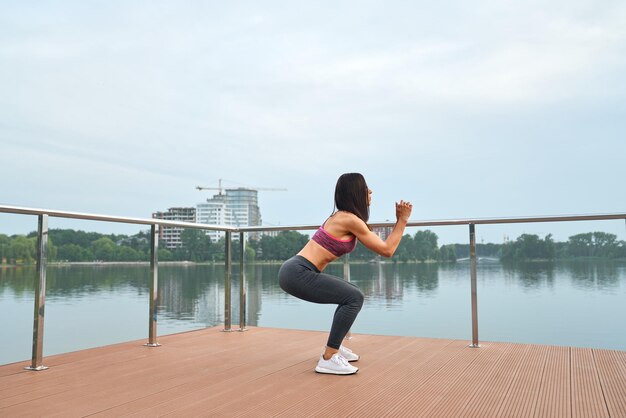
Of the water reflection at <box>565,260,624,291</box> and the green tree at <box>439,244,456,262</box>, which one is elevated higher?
the green tree at <box>439,244,456,262</box>

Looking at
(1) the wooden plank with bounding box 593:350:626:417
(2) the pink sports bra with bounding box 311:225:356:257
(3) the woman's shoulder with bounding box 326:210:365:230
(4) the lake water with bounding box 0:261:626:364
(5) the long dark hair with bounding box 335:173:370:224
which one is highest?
(5) the long dark hair with bounding box 335:173:370:224

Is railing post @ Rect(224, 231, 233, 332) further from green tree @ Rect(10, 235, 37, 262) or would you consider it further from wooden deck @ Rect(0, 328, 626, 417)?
green tree @ Rect(10, 235, 37, 262)

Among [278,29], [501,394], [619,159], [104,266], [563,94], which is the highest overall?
[278,29]

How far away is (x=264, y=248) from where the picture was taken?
11.8 ft

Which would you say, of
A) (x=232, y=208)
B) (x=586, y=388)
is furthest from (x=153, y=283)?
(x=232, y=208)

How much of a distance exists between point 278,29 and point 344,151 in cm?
2114

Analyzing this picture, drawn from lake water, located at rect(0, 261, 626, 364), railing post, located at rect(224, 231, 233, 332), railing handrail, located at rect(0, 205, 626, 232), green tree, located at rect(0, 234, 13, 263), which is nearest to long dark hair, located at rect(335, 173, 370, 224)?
lake water, located at rect(0, 261, 626, 364)

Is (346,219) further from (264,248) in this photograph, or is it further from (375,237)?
(264,248)

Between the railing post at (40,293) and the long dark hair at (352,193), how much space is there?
1.40m

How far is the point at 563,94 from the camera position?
41.3 metres

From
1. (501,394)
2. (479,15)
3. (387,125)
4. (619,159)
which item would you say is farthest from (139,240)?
(619,159)

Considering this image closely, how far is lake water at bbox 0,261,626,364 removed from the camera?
259 centimetres

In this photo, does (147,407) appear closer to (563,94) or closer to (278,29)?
(278,29)

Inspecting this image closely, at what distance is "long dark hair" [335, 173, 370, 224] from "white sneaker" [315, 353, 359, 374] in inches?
25.5
